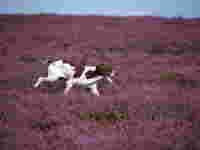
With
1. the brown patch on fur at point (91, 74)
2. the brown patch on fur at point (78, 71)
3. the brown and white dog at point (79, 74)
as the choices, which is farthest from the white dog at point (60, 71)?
the brown patch on fur at point (91, 74)

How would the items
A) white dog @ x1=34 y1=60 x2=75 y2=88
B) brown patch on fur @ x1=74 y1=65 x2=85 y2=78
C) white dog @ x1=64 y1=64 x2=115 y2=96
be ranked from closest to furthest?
white dog @ x1=64 y1=64 x2=115 y2=96, white dog @ x1=34 y1=60 x2=75 y2=88, brown patch on fur @ x1=74 y1=65 x2=85 y2=78

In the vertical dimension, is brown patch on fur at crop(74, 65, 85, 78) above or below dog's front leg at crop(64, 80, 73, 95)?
above

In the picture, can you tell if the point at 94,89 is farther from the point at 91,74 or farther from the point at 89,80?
the point at 91,74

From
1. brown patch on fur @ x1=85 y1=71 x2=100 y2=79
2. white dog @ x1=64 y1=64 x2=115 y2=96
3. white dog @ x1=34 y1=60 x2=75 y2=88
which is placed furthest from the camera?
white dog @ x1=34 y1=60 x2=75 y2=88

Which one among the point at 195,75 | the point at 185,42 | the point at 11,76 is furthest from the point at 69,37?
the point at 195,75

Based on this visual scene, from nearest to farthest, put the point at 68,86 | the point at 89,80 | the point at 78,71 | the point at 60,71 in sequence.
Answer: the point at 89,80
the point at 68,86
the point at 60,71
the point at 78,71

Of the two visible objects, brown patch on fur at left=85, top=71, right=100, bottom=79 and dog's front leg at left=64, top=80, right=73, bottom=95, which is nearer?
dog's front leg at left=64, top=80, right=73, bottom=95

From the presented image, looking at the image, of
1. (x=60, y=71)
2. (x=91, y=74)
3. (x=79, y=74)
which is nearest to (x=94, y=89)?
(x=91, y=74)

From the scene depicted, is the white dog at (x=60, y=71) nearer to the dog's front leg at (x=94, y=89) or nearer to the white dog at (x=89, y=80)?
the white dog at (x=89, y=80)

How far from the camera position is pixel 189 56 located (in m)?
14.6

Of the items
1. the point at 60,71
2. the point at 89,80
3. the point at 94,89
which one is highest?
the point at 60,71

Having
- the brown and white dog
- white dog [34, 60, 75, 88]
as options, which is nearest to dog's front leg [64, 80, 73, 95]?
the brown and white dog

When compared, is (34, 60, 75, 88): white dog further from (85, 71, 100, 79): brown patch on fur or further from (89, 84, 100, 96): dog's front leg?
(89, 84, 100, 96): dog's front leg

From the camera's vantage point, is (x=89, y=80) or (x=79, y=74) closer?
Result: (x=89, y=80)
